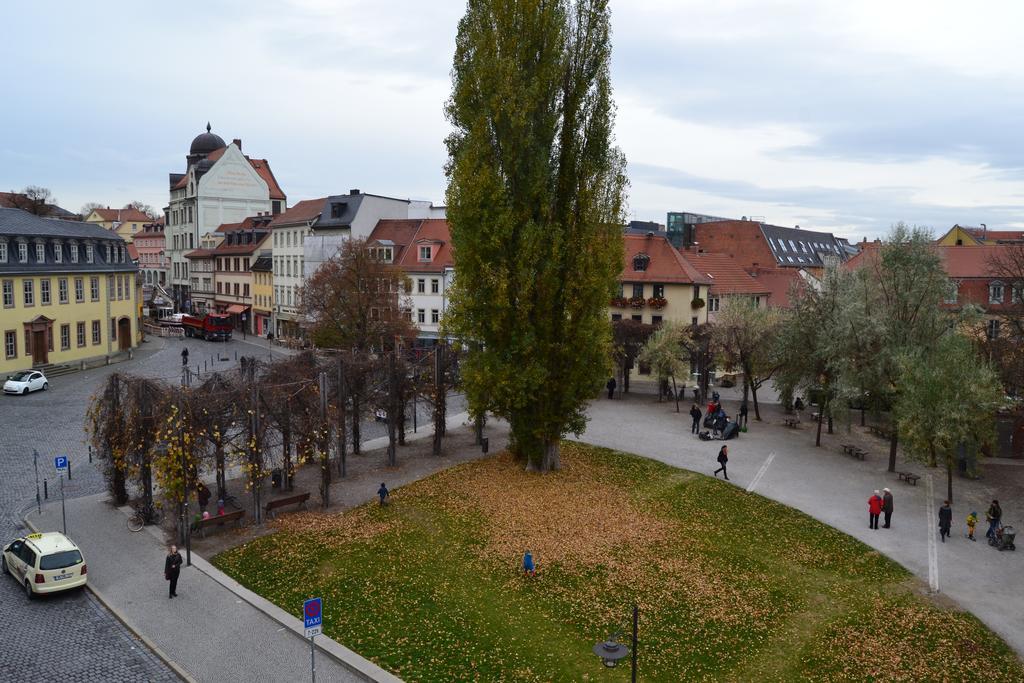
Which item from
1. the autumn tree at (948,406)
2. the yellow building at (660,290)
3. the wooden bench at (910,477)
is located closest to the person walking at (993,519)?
the autumn tree at (948,406)

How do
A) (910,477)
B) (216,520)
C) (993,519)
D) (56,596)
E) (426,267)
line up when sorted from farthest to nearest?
(426,267) < (910,477) < (993,519) < (216,520) < (56,596)

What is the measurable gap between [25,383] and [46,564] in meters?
30.3

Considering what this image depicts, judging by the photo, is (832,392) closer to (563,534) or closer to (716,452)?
(716,452)

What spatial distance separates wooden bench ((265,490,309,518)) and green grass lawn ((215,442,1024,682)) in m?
0.52

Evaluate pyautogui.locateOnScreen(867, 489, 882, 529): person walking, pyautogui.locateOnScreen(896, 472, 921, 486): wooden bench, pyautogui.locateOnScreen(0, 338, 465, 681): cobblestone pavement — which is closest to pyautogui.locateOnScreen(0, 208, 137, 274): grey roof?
pyautogui.locateOnScreen(0, 338, 465, 681): cobblestone pavement

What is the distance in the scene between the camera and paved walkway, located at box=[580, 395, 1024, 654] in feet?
68.5

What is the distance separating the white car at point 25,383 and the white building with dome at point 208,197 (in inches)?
2032

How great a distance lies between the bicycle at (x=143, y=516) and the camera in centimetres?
2353

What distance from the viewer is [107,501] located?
25.8m

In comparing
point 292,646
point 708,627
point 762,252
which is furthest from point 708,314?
point 292,646

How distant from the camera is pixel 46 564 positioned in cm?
1841

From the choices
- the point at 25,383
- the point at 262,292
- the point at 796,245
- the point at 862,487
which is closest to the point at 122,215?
the point at 262,292

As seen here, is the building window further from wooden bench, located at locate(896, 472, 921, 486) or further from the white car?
the white car

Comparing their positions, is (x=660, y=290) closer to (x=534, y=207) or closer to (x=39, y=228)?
(x=534, y=207)
